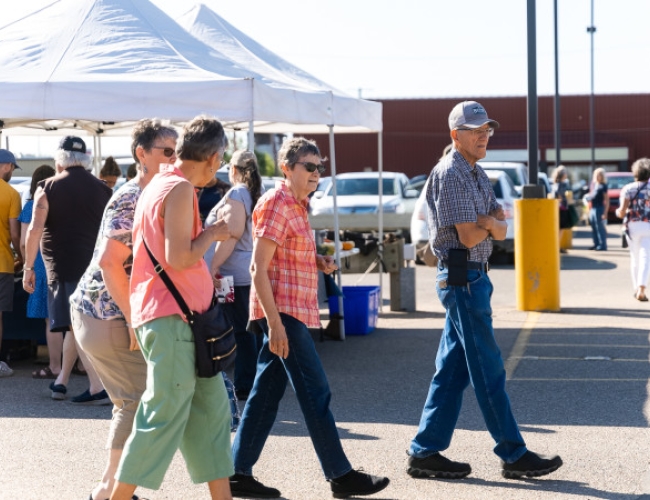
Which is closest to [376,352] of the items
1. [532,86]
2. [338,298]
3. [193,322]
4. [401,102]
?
[338,298]

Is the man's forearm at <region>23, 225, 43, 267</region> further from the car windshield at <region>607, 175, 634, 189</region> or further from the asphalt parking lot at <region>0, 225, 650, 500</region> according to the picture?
the car windshield at <region>607, 175, 634, 189</region>

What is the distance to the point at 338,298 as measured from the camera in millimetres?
11102

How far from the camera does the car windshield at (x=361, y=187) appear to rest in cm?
2405

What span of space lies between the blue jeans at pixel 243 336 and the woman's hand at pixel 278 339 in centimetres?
294

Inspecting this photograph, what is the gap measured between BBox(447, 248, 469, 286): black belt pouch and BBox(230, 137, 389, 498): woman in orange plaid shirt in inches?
27.4

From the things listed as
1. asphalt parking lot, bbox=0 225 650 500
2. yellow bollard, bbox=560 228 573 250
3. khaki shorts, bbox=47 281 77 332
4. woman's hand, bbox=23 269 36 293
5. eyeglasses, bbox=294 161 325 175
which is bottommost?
yellow bollard, bbox=560 228 573 250

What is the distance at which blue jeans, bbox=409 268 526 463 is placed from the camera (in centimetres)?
580

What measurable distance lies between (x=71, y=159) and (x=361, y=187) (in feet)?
53.3

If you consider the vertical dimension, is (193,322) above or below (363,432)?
above

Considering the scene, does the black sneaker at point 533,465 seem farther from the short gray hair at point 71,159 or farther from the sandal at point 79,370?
the sandal at point 79,370

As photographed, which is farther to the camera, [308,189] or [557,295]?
[557,295]

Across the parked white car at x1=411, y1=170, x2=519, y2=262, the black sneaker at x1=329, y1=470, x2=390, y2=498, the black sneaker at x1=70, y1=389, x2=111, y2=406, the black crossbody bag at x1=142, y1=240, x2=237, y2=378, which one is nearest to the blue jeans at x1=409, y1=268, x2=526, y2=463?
the black sneaker at x1=329, y1=470, x2=390, y2=498

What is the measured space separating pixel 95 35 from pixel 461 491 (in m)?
6.24

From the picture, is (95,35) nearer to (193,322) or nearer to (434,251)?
(434,251)
